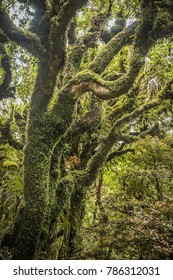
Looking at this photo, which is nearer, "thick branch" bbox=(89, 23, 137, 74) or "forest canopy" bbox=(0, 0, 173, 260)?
"forest canopy" bbox=(0, 0, 173, 260)

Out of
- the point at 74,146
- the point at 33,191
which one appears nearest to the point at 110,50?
the point at 74,146

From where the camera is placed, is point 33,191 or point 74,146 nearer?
point 33,191

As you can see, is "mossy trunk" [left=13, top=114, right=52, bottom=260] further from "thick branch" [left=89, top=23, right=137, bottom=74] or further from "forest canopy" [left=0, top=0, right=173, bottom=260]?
"thick branch" [left=89, top=23, right=137, bottom=74]

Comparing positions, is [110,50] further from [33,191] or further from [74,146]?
[33,191]

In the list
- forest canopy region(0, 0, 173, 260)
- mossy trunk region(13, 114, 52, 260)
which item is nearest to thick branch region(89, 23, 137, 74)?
forest canopy region(0, 0, 173, 260)

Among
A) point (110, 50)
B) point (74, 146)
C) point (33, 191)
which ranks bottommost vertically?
point (33, 191)

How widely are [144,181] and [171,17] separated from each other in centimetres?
480

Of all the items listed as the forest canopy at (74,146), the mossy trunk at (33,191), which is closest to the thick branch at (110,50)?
the forest canopy at (74,146)

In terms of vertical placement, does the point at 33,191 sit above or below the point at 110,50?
below

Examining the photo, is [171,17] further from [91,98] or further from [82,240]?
[82,240]

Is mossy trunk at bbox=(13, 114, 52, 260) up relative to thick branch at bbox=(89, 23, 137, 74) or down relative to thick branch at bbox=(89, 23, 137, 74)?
down

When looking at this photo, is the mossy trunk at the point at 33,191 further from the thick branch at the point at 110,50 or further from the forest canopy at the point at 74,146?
the thick branch at the point at 110,50

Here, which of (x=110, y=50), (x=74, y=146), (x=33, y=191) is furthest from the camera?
(x=74, y=146)

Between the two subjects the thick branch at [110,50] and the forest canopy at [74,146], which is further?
the thick branch at [110,50]
